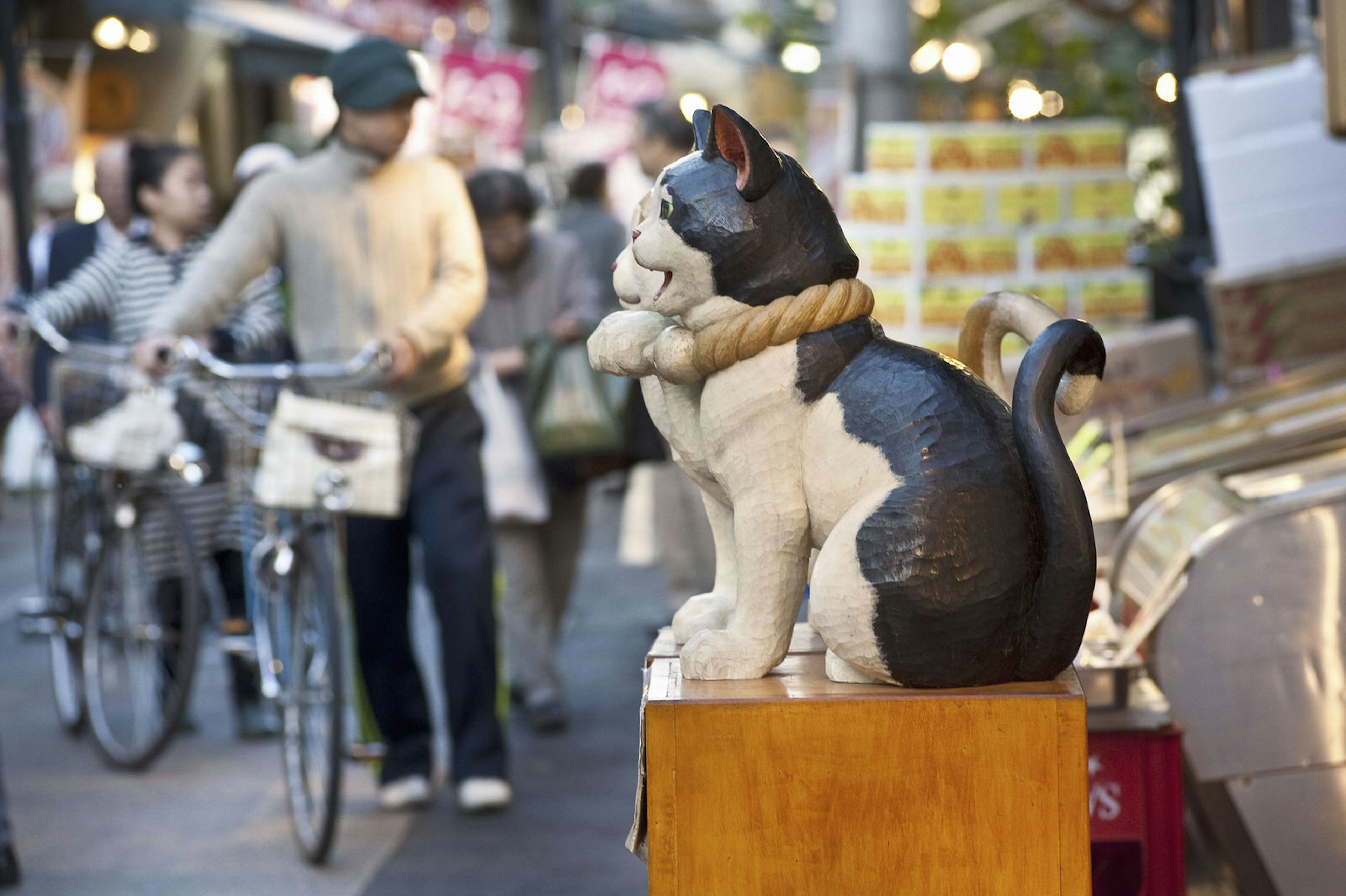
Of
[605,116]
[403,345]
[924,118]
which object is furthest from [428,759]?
[605,116]

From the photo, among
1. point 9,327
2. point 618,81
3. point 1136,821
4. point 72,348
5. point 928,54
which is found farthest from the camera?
point 618,81

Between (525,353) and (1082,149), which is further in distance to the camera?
(1082,149)

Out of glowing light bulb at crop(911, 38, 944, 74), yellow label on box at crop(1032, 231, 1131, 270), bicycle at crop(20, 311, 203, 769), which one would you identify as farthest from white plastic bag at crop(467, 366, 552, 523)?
glowing light bulb at crop(911, 38, 944, 74)

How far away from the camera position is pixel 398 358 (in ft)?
13.4

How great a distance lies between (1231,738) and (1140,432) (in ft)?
6.26

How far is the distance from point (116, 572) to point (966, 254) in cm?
347

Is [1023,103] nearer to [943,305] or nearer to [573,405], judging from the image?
[943,305]

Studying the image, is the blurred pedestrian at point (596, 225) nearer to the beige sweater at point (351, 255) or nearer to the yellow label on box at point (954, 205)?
the yellow label on box at point (954, 205)

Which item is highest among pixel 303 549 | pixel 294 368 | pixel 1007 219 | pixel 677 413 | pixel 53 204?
pixel 53 204

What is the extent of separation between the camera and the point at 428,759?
15.7 ft

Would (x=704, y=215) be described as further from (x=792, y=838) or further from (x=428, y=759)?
(x=428, y=759)

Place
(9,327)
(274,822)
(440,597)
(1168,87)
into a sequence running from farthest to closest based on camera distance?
1. (1168,87)
2. (9,327)
3. (274,822)
4. (440,597)

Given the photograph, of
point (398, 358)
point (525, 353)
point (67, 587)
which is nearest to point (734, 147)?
point (398, 358)

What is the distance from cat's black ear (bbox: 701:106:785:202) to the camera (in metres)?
2.01
